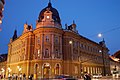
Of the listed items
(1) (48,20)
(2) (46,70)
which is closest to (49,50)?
(2) (46,70)

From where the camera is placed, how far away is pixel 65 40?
171ft

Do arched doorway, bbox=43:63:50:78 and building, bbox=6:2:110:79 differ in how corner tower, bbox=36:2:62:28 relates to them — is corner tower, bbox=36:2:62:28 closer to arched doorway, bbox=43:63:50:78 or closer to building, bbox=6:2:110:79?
building, bbox=6:2:110:79

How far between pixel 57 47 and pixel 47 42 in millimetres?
3263

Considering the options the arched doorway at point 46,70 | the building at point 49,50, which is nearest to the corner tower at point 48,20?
the building at point 49,50

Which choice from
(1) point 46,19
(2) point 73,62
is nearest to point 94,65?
(2) point 73,62

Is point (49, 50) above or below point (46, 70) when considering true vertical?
above

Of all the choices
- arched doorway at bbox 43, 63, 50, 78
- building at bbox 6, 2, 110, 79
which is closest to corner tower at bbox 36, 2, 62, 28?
building at bbox 6, 2, 110, 79

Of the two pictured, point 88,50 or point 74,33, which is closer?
point 74,33

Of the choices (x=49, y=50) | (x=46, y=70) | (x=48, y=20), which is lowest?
(x=46, y=70)

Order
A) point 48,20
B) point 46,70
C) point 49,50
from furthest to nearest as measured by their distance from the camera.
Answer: point 48,20, point 49,50, point 46,70

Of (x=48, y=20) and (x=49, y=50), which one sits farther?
(x=48, y=20)

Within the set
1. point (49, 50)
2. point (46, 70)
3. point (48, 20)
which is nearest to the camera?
point (46, 70)

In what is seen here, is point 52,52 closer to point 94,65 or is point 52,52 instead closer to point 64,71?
point 64,71

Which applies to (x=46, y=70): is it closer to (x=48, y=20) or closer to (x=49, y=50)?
(x=49, y=50)
